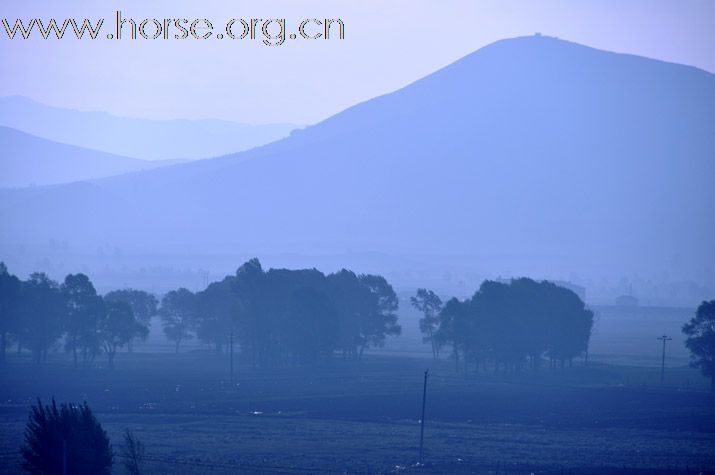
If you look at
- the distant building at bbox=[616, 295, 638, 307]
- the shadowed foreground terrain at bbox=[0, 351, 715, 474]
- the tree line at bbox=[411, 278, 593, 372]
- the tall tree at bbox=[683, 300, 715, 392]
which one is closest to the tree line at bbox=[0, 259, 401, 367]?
the shadowed foreground terrain at bbox=[0, 351, 715, 474]

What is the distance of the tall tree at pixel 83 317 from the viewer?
245ft

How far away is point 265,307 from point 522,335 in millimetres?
16510

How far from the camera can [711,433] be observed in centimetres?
5241

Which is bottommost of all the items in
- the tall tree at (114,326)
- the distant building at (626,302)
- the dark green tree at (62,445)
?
the dark green tree at (62,445)

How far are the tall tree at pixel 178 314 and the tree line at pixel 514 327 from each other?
66.4 feet

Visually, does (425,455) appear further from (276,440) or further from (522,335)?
(522,335)

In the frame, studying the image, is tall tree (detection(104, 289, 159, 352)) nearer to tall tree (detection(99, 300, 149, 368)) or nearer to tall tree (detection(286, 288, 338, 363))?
tall tree (detection(99, 300, 149, 368))

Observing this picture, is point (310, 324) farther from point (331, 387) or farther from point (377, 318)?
point (331, 387)

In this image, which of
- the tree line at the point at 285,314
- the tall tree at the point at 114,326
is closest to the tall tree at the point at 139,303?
the tree line at the point at 285,314

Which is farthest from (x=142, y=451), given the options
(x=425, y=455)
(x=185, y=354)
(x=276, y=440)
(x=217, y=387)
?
(x=185, y=354)

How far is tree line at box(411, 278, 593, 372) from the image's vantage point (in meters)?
76.8

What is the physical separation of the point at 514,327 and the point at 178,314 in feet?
90.4

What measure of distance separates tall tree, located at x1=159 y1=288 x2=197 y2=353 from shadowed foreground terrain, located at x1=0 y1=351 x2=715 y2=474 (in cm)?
914

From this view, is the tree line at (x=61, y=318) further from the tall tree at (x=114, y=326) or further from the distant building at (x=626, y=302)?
the distant building at (x=626, y=302)
